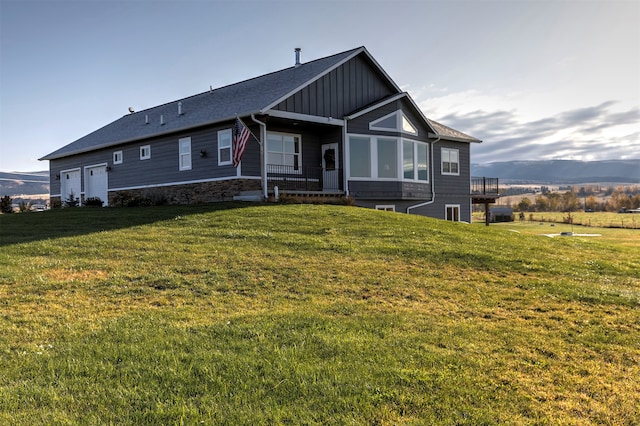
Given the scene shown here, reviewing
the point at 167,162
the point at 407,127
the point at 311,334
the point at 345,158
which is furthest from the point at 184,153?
the point at 311,334

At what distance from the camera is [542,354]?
15.4 feet

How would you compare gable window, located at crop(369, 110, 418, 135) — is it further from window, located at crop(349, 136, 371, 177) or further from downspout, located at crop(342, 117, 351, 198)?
downspout, located at crop(342, 117, 351, 198)

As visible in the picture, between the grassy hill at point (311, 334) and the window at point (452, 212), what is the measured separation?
43.3 ft

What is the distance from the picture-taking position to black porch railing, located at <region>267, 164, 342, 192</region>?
17.8m

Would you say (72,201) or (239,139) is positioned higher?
(239,139)

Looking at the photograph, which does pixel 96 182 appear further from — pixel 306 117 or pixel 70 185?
pixel 306 117

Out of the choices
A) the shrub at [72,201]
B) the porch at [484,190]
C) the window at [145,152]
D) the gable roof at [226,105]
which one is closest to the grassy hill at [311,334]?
the gable roof at [226,105]

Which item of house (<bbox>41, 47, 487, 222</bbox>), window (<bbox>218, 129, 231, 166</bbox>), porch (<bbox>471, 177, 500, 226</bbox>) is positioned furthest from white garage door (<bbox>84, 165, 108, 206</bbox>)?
porch (<bbox>471, 177, 500, 226</bbox>)

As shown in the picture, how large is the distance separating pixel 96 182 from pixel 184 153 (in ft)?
25.2

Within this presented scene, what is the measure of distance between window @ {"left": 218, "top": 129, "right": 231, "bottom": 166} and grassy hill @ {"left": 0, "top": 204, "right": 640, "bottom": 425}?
7.73m

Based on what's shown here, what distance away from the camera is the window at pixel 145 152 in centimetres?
2095

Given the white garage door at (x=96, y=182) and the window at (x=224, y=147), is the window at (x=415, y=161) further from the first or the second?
the white garage door at (x=96, y=182)

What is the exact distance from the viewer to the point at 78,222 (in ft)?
44.1

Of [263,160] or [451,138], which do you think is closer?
[263,160]
